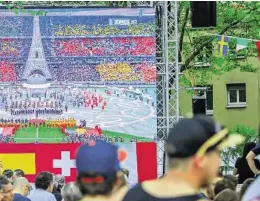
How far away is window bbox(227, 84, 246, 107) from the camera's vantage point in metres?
41.2

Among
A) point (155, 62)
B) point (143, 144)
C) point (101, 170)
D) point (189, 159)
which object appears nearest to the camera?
point (189, 159)

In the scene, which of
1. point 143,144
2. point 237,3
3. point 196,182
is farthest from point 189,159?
point 237,3

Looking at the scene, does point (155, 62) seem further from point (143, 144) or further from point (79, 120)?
point (143, 144)

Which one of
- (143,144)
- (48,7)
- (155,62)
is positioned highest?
(48,7)

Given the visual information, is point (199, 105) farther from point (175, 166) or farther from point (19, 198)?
point (175, 166)

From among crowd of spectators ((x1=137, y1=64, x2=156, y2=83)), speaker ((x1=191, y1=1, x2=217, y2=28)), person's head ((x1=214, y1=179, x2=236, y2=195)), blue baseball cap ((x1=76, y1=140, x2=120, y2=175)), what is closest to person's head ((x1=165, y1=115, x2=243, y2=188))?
blue baseball cap ((x1=76, y1=140, x2=120, y2=175))

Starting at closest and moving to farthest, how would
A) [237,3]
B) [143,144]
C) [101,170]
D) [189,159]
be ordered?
1. [189,159]
2. [101,170]
3. [143,144]
4. [237,3]

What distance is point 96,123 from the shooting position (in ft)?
73.4

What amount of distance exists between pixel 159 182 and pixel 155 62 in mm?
18143

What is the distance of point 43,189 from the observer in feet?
32.2

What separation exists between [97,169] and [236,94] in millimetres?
37774

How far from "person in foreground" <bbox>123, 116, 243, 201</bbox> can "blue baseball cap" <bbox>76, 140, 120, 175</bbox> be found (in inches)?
11.7

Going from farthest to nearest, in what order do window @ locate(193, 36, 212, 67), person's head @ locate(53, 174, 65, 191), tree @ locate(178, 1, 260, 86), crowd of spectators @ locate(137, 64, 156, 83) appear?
1. window @ locate(193, 36, 212, 67)
2. tree @ locate(178, 1, 260, 86)
3. crowd of spectators @ locate(137, 64, 156, 83)
4. person's head @ locate(53, 174, 65, 191)

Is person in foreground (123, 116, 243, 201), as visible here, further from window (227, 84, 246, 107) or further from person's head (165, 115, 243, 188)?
window (227, 84, 246, 107)
